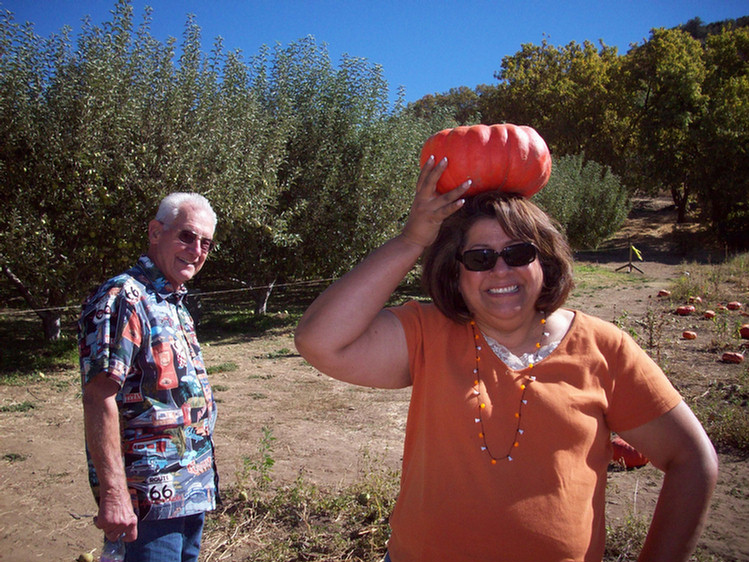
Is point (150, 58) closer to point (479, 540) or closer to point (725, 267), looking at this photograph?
point (479, 540)

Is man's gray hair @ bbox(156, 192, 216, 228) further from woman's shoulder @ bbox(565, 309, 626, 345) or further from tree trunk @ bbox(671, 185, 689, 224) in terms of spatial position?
tree trunk @ bbox(671, 185, 689, 224)

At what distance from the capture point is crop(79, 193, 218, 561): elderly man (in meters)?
2.16

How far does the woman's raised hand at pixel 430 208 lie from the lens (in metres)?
1.71

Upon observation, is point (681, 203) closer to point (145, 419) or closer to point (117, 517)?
point (145, 419)

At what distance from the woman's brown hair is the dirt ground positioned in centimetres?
239

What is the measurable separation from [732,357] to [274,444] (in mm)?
5985

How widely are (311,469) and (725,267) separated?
1784 centimetres

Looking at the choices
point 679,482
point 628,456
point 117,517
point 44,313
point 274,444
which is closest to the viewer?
point 679,482

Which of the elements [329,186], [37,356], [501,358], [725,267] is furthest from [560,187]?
[501,358]

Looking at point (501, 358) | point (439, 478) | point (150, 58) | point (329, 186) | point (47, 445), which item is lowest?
point (47, 445)

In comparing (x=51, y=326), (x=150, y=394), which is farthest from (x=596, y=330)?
(x=51, y=326)

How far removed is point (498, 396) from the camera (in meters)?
1.73

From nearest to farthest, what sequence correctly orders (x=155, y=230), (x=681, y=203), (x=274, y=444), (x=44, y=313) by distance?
(x=155, y=230), (x=274, y=444), (x=44, y=313), (x=681, y=203)

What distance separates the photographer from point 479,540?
1.60 m
